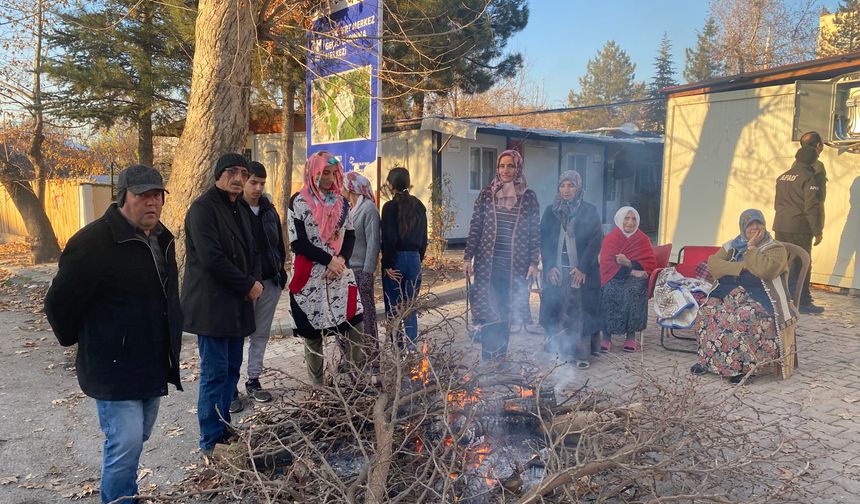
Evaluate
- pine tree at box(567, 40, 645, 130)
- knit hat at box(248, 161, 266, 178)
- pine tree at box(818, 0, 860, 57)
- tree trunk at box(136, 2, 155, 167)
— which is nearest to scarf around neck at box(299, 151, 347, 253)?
knit hat at box(248, 161, 266, 178)

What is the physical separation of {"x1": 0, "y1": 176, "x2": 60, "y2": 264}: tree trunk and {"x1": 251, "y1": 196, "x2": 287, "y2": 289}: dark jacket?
33.3ft

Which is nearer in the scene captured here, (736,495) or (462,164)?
(736,495)

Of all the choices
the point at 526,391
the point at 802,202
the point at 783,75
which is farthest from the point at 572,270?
the point at 783,75

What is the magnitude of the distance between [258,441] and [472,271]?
8.46 ft

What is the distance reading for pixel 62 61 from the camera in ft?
36.7

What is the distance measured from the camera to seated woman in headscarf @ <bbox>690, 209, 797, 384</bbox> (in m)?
4.59

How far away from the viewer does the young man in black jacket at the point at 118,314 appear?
2.37 metres

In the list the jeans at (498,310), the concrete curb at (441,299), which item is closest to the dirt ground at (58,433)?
the concrete curb at (441,299)

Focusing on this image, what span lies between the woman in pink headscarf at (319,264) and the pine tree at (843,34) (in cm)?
3571

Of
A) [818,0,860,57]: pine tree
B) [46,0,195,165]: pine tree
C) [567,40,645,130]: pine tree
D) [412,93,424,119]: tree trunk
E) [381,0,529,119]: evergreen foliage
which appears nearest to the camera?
[46,0,195,165]: pine tree

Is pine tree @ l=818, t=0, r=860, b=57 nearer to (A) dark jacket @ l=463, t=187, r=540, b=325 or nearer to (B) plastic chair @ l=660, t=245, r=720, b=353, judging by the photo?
(B) plastic chair @ l=660, t=245, r=720, b=353

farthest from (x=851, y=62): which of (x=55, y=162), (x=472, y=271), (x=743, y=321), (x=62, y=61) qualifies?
(x=55, y=162)

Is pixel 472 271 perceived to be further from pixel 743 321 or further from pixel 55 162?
pixel 55 162

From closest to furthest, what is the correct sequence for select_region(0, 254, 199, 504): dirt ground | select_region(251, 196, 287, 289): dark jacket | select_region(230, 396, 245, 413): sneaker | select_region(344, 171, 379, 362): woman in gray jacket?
1. select_region(0, 254, 199, 504): dirt ground
2. select_region(251, 196, 287, 289): dark jacket
3. select_region(230, 396, 245, 413): sneaker
4. select_region(344, 171, 379, 362): woman in gray jacket
